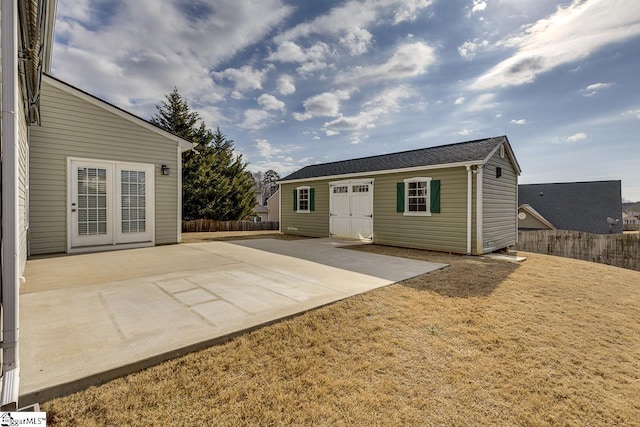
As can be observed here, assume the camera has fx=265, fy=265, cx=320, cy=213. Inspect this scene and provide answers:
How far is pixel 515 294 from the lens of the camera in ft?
13.4

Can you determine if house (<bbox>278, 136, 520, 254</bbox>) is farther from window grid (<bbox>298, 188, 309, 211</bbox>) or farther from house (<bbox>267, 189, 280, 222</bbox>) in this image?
house (<bbox>267, 189, 280, 222</bbox>)

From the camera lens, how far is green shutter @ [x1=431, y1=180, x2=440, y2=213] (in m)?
7.97

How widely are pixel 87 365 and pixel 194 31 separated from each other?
8802 millimetres

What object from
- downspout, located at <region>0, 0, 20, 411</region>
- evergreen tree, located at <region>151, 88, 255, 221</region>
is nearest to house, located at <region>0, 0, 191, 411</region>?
downspout, located at <region>0, 0, 20, 411</region>

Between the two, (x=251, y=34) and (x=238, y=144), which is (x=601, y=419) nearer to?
(x=251, y=34)

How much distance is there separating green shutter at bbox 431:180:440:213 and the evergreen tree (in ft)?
40.4

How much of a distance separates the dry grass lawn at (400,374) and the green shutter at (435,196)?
4.66 meters

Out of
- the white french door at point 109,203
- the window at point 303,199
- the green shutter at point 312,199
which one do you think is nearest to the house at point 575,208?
the green shutter at point 312,199

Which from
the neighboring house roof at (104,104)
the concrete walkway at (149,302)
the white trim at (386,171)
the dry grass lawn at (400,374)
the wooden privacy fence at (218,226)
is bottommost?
the dry grass lawn at (400,374)

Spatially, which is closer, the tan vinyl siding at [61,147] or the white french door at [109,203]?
the tan vinyl siding at [61,147]

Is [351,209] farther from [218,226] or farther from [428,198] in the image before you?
[218,226]

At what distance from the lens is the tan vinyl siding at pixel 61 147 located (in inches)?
237

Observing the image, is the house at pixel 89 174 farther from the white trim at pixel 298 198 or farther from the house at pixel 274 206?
the house at pixel 274 206

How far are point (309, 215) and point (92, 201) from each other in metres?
7.41
